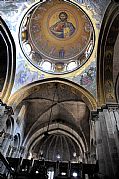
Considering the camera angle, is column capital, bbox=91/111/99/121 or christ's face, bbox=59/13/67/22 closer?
column capital, bbox=91/111/99/121

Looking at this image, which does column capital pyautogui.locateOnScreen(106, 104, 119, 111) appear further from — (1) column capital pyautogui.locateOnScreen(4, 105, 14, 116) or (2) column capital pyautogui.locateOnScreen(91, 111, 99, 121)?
(1) column capital pyautogui.locateOnScreen(4, 105, 14, 116)

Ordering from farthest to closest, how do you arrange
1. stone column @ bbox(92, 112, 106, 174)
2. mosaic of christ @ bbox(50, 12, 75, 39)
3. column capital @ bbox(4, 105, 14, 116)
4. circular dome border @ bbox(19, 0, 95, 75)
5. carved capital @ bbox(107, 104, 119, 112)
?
mosaic of christ @ bbox(50, 12, 75, 39)
circular dome border @ bbox(19, 0, 95, 75)
column capital @ bbox(4, 105, 14, 116)
carved capital @ bbox(107, 104, 119, 112)
stone column @ bbox(92, 112, 106, 174)

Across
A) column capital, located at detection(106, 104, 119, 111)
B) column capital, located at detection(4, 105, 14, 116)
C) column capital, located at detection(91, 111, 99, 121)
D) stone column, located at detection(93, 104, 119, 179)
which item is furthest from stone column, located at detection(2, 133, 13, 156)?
column capital, located at detection(106, 104, 119, 111)

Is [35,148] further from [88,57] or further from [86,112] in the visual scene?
[88,57]

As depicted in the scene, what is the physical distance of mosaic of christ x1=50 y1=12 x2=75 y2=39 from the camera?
15118mm

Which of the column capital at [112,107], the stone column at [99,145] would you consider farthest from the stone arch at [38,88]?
the column capital at [112,107]

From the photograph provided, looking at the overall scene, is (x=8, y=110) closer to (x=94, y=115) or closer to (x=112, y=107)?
(x=94, y=115)

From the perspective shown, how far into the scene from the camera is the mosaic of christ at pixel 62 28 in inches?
595

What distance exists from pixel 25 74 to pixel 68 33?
499 cm

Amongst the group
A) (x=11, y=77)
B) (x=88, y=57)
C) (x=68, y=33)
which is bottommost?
(x=11, y=77)

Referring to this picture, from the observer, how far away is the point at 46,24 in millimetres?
15172

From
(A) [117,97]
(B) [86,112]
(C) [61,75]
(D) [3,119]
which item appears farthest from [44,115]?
(A) [117,97]

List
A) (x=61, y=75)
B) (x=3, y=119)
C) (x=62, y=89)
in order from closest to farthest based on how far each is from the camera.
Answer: (x=3, y=119) < (x=61, y=75) < (x=62, y=89)

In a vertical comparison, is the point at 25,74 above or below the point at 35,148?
above
